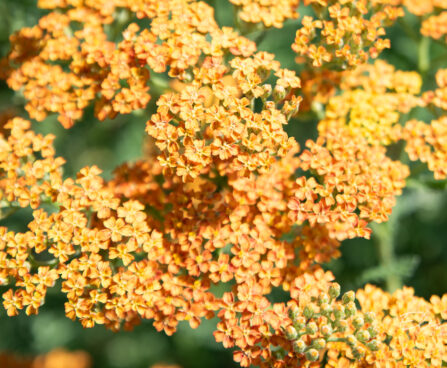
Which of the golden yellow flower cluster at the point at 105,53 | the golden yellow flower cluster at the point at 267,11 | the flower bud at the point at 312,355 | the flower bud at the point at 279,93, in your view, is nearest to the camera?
the flower bud at the point at 312,355

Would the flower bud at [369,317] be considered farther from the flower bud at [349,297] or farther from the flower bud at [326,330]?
the flower bud at [326,330]

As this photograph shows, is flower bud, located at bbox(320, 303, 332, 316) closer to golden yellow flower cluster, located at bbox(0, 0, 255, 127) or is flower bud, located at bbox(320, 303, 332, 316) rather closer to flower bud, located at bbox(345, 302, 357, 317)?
flower bud, located at bbox(345, 302, 357, 317)

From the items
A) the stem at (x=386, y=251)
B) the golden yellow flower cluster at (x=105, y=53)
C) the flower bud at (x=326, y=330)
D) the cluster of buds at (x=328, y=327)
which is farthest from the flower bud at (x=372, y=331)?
the golden yellow flower cluster at (x=105, y=53)

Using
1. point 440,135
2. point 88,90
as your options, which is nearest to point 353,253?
point 440,135

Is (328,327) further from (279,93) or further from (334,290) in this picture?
(279,93)

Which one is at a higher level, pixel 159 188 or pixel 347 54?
pixel 347 54

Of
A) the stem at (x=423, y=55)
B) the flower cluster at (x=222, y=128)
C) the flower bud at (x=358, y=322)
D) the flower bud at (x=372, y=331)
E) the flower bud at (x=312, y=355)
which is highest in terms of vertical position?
the stem at (x=423, y=55)

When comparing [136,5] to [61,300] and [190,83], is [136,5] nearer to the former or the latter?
[190,83]
